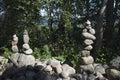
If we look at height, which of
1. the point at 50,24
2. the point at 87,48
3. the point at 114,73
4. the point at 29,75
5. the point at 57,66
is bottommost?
the point at 29,75

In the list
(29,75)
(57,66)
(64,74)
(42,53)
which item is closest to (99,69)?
(64,74)

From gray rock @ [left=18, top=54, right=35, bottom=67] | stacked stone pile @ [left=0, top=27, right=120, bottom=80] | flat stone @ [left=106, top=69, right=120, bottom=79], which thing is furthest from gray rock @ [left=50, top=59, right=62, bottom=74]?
flat stone @ [left=106, top=69, right=120, bottom=79]

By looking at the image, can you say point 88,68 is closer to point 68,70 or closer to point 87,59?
point 87,59

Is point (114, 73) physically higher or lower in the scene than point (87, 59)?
lower

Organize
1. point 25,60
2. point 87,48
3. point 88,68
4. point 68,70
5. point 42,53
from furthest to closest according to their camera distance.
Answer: point 42,53 < point 25,60 < point 68,70 < point 87,48 < point 88,68

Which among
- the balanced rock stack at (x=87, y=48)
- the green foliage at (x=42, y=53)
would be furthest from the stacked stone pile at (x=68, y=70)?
the green foliage at (x=42, y=53)

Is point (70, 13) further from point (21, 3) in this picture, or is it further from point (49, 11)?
point (21, 3)

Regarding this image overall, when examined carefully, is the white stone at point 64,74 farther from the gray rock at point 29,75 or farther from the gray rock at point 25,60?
the gray rock at point 25,60

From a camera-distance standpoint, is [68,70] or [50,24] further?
[50,24]

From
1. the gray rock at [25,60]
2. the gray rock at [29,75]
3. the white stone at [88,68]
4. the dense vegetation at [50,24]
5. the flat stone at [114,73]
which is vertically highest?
the dense vegetation at [50,24]

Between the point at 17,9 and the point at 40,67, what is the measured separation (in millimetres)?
4103

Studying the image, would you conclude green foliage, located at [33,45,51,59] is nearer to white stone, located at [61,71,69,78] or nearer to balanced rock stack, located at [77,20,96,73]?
white stone, located at [61,71,69,78]

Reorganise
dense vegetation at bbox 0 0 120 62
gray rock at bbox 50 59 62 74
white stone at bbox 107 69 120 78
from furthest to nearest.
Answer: dense vegetation at bbox 0 0 120 62 → gray rock at bbox 50 59 62 74 → white stone at bbox 107 69 120 78

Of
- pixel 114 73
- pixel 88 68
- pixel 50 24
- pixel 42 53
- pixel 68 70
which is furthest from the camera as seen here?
pixel 50 24
